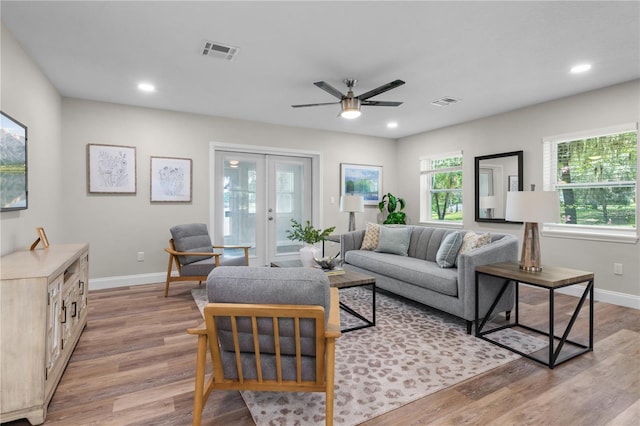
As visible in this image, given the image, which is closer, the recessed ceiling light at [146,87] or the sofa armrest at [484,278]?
A: the sofa armrest at [484,278]

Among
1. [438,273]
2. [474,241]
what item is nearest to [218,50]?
[438,273]

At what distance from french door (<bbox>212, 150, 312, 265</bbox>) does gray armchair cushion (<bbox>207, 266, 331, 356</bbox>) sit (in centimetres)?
370

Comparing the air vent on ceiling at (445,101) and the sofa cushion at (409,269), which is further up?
the air vent on ceiling at (445,101)

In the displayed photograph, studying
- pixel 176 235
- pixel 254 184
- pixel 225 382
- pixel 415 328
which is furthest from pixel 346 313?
pixel 254 184

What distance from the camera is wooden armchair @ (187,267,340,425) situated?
153 centimetres

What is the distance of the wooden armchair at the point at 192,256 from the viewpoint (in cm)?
394

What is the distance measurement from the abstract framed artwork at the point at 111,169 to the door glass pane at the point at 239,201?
1.38 metres

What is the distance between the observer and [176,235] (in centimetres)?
410

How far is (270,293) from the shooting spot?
1.54 meters

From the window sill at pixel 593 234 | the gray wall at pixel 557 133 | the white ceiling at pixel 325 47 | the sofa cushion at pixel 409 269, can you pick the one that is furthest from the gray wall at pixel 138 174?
the window sill at pixel 593 234

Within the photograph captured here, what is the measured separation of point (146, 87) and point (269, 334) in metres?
3.48

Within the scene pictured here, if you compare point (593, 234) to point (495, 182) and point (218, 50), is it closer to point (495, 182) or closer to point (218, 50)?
point (495, 182)

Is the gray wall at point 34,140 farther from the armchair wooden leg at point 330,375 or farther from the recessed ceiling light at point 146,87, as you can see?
the armchair wooden leg at point 330,375

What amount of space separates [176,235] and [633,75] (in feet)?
17.7
